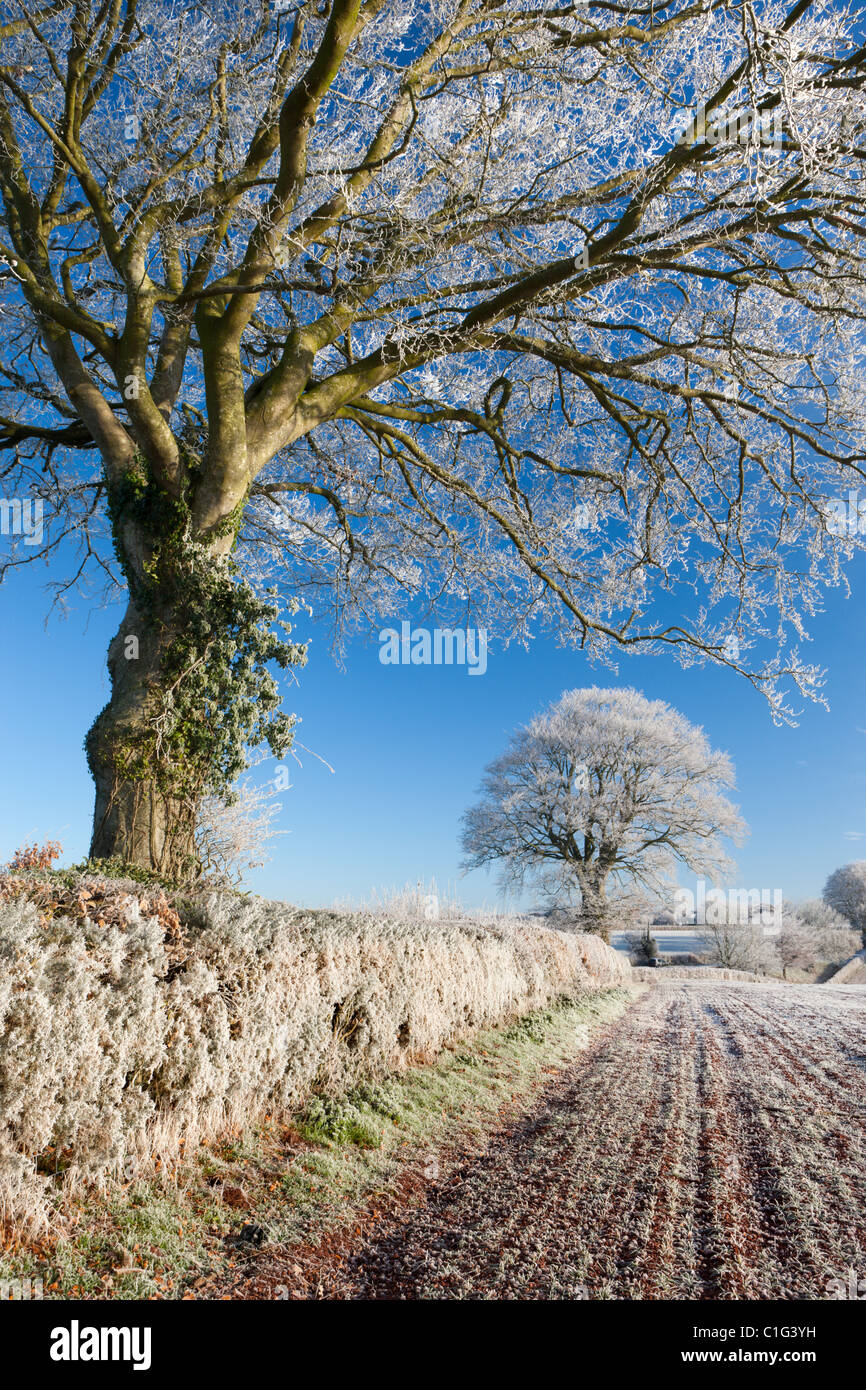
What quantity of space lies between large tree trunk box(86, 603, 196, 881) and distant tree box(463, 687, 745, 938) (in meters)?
17.9

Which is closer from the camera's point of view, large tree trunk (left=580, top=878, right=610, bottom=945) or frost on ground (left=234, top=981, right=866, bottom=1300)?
frost on ground (left=234, top=981, right=866, bottom=1300)

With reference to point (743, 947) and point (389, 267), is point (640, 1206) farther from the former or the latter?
point (743, 947)

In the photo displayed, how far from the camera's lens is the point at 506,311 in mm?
6945

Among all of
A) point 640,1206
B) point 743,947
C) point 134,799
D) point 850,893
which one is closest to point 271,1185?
point 640,1206

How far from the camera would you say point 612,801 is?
2242cm

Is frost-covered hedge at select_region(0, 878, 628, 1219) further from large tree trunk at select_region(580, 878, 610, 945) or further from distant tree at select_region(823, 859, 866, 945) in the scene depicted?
distant tree at select_region(823, 859, 866, 945)

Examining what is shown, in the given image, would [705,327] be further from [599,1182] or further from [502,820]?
[502,820]

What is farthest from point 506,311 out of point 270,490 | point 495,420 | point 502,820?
point 502,820

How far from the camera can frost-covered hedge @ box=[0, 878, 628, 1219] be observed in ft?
9.30

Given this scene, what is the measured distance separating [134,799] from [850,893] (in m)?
44.1

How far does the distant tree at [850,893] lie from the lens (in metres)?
37.8

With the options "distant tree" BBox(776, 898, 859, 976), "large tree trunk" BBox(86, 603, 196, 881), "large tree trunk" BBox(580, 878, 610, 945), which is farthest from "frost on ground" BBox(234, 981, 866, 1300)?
"distant tree" BBox(776, 898, 859, 976)

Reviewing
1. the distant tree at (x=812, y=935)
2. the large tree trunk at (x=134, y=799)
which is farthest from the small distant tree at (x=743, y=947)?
the large tree trunk at (x=134, y=799)

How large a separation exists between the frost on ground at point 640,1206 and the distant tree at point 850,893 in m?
38.0
